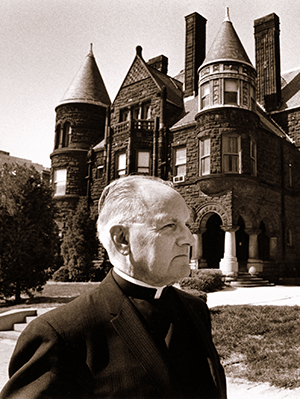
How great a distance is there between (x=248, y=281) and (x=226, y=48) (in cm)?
1205

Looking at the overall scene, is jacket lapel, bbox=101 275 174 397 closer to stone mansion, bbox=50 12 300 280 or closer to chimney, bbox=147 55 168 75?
stone mansion, bbox=50 12 300 280

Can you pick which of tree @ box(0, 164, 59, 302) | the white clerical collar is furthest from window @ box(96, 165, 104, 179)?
the white clerical collar

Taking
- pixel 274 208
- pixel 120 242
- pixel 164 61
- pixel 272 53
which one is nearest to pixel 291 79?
pixel 272 53

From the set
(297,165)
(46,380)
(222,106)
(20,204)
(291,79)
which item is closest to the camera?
(46,380)

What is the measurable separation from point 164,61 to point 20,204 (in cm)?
1865

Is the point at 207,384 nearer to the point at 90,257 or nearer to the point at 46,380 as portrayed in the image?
the point at 46,380

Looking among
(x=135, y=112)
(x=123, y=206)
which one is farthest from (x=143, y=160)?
(x=123, y=206)

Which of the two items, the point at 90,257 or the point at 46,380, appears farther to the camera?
the point at 90,257

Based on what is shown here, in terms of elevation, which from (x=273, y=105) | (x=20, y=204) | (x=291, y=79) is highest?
(x=291, y=79)

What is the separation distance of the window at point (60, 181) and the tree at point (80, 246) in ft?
14.5

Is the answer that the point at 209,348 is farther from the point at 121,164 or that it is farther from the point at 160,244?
the point at 121,164

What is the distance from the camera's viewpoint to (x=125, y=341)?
4.58 feet

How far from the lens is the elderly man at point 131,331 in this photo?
133cm

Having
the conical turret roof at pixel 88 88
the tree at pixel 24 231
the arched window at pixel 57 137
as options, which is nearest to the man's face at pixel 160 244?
the tree at pixel 24 231
